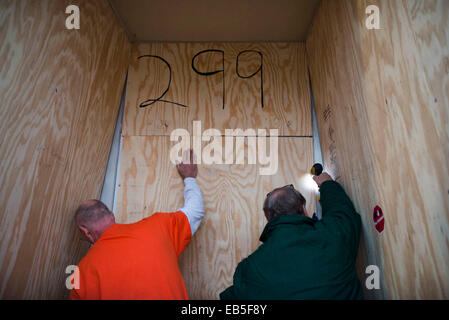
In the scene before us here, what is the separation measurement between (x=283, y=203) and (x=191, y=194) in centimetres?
61

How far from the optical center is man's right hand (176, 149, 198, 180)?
1.97 meters

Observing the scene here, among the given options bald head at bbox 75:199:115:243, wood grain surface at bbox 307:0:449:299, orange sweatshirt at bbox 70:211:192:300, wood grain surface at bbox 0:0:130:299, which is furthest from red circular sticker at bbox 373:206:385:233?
wood grain surface at bbox 0:0:130:299

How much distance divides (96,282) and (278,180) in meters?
1.21

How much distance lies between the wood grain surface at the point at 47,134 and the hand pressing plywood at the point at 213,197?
24 cm

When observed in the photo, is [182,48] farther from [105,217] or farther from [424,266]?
[424,266]

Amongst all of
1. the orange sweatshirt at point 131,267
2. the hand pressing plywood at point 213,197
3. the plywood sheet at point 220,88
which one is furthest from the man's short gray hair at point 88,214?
the plywood sheet at point 220,88

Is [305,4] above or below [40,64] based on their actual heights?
above

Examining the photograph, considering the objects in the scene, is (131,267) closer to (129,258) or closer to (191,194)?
(129,258)

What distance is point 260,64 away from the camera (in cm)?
224

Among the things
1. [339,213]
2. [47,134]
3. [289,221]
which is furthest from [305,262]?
[47,134]

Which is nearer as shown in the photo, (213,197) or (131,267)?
(131,267)

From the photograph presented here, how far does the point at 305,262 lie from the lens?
1.15 metres

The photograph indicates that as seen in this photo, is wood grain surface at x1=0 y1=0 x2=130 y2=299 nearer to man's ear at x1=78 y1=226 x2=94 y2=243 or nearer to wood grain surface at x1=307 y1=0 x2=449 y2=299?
man's ear at x1=78 y1=226 x2=94 y2=243

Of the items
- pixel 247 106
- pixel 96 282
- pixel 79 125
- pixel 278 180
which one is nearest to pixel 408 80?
pixel 278 180
